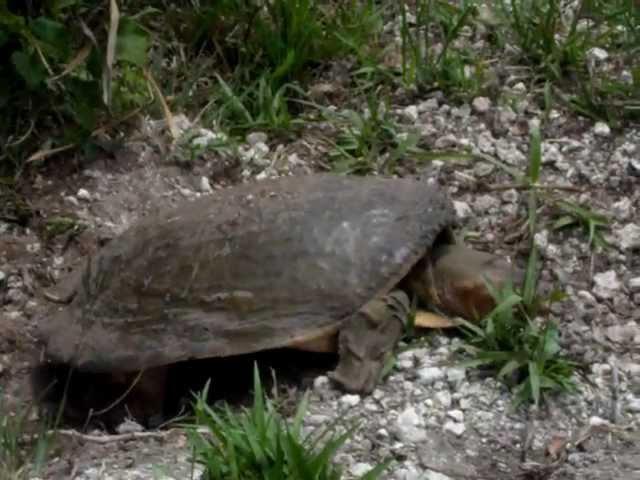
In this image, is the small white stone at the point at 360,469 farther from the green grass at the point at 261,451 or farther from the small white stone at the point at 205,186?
the small white stone at the point at 205,186

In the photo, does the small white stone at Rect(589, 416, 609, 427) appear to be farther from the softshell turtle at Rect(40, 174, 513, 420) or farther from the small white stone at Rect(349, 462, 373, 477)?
the small white stone at Rect(349, 462, 373, 477)

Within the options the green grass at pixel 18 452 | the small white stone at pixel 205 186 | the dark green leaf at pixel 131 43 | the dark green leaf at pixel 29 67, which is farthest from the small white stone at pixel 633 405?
the dark green leaf at pixel 29 67

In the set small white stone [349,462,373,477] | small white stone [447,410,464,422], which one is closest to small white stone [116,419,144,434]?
small white stone [349,462,373,477]

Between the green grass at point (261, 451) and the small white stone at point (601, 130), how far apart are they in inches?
62.2

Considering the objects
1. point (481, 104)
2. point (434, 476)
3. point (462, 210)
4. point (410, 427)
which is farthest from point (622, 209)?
point (434, 476)

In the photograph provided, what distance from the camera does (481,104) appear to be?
4.27m

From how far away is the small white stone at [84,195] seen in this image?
13.4 feet

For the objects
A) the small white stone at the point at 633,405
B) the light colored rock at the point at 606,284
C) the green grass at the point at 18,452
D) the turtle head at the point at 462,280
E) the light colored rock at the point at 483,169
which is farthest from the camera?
the light colored rock at the point at 483,169

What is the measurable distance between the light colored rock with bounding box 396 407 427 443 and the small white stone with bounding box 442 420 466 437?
5 cm

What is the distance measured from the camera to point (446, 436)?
123 inches

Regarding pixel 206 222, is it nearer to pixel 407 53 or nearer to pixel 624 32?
pixel 407 53

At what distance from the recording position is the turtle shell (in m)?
3.40

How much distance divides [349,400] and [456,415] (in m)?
0.24

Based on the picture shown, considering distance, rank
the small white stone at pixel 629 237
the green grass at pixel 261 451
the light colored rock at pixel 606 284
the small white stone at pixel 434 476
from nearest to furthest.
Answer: the green grass at pixel 261 451, the small white stone at pixel 434 476, the light colored rock at pixel 606 284, the small white stone at pixel 629 237
